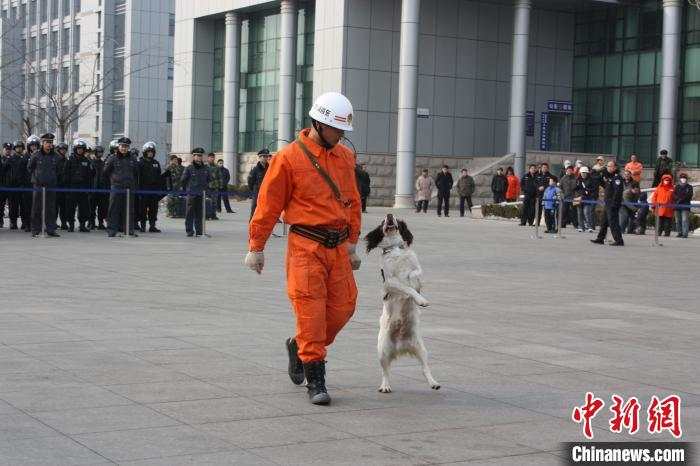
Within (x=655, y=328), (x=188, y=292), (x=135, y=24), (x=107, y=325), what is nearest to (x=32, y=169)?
(x=188, y=292)

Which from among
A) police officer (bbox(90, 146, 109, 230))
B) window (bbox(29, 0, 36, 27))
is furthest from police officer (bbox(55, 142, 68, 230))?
window (bbox(29, 0, 36, 27))

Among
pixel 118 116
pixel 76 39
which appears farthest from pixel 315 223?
pixel 76 39

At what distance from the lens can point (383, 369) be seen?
303 inches

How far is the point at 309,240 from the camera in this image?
24.6 ft

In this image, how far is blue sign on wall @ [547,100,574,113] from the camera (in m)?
51.0

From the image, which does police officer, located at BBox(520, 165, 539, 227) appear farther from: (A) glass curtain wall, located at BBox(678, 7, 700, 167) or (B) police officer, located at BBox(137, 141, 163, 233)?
(A) glass curtain wall, located at BBox(678, 7, 700, 167)

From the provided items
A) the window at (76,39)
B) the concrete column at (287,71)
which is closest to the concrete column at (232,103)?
the concrete column at (287,71)

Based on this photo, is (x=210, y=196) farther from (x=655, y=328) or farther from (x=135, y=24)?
(x=135, y=24)

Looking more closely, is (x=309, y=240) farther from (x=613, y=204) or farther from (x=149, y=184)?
(x=149, y=184)

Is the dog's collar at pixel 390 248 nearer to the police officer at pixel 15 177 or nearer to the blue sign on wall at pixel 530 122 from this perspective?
the police officer at pixel 15 177

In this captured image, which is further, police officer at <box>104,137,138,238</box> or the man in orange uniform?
police officer at <box>104,137,138,238</box>

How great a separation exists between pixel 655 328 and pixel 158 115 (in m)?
72.5

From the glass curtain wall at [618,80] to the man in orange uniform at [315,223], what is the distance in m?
42.7

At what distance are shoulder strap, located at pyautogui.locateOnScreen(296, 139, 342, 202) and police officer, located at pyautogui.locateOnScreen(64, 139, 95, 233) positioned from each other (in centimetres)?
1750
